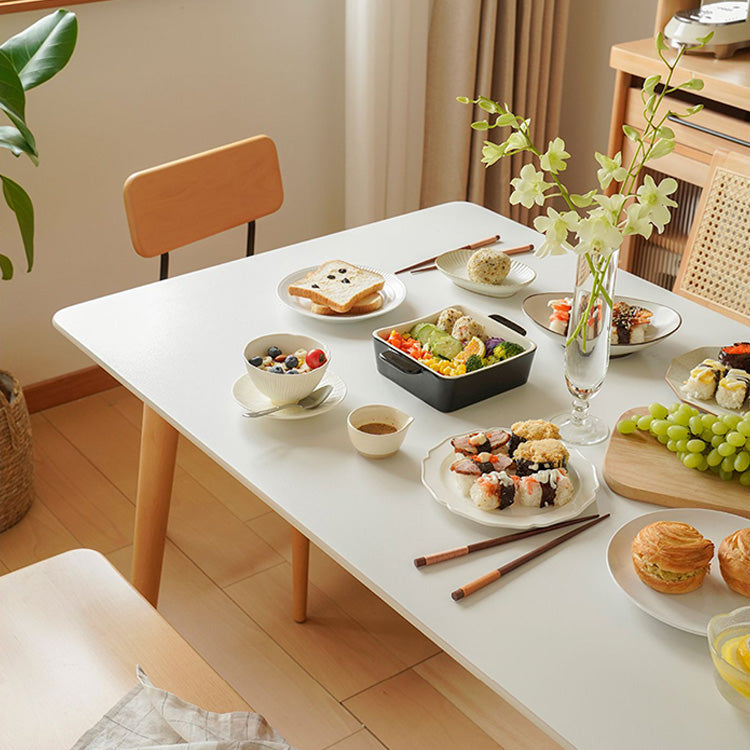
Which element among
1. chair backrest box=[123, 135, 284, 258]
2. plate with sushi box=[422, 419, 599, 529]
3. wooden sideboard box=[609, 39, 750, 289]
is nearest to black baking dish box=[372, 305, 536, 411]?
plate with sushi box=[422, 419, 599, 529]

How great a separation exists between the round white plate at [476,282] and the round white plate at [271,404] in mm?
340

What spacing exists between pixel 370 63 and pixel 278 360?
1763 millimetres

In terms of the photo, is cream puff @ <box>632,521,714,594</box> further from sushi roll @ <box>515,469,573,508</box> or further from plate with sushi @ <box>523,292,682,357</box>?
plate with sushi @ <box>523,292,682,357</box>

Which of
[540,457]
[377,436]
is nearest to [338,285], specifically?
[377,436]

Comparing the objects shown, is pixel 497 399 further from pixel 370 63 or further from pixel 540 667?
pixel 370 63

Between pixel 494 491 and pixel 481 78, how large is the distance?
227 centimetres

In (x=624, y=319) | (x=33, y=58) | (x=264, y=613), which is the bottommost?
(x=264, y=613)

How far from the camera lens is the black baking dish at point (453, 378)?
1410 mm

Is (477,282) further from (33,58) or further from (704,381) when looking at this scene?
(33,58)

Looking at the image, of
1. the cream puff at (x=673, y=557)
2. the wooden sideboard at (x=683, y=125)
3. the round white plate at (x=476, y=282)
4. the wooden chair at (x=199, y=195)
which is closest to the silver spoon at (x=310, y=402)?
the round white plate at (x=476, y=282)

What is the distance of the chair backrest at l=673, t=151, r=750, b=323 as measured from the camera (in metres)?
2.02

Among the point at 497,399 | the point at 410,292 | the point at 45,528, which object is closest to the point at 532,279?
the point at 410,292

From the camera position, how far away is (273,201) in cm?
229

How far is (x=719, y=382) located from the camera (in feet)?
4.67
